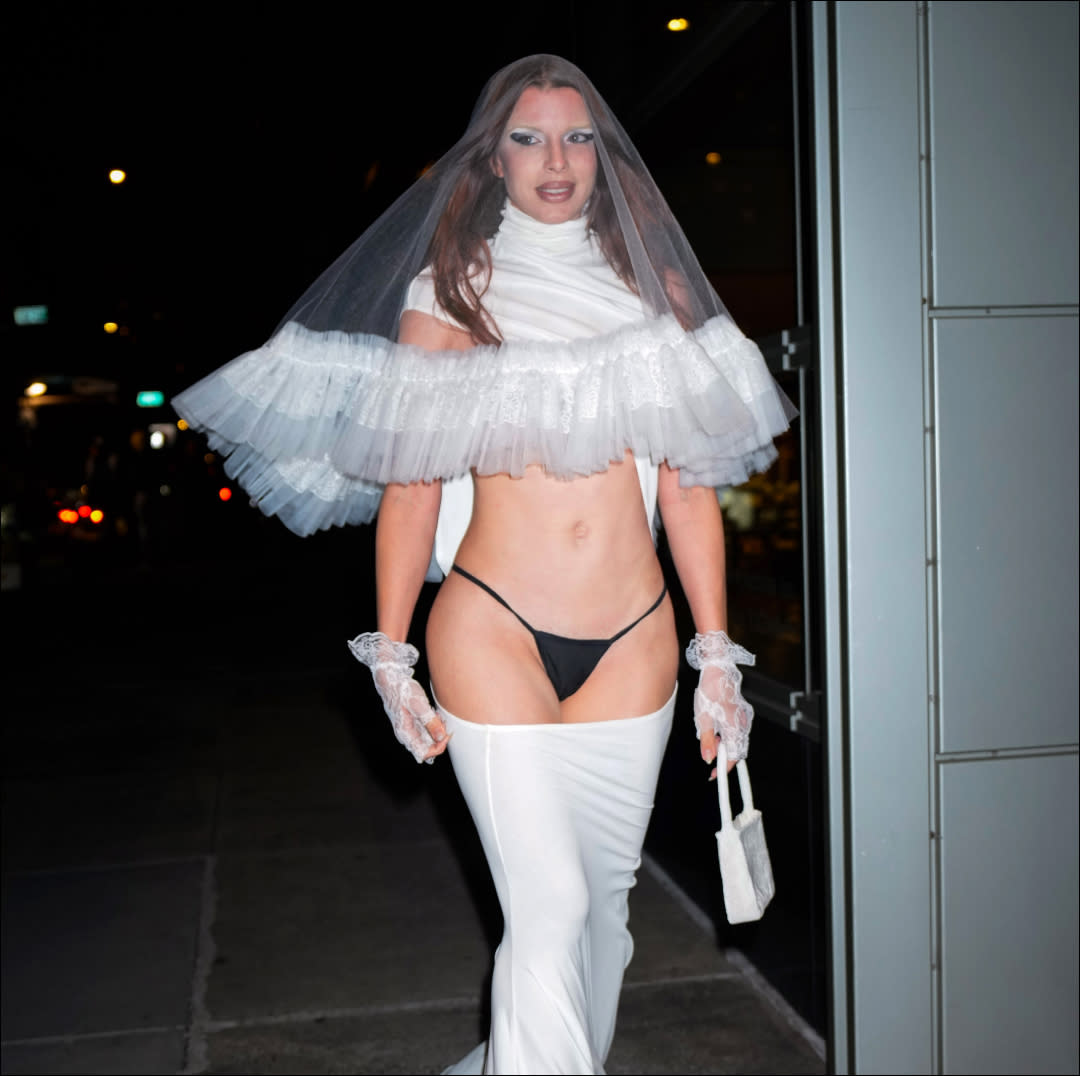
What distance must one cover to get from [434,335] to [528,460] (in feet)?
1.05

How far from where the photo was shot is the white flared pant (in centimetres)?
217

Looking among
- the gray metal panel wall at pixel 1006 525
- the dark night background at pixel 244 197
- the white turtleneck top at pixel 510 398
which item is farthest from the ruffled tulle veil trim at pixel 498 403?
the dark night background at pixel 244 197

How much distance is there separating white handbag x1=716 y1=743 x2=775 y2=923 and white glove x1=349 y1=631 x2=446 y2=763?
0.54 metres

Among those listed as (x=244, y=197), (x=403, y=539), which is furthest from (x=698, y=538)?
(x=244, y=197)

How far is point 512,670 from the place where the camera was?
2.20m

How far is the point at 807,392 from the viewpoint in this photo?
3.09 meters

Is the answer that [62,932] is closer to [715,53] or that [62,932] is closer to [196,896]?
[196,896]

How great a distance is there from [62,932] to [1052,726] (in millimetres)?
3613

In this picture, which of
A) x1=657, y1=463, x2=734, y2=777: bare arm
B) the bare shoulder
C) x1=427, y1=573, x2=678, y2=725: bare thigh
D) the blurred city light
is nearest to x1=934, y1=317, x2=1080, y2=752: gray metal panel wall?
x1=657, y1=463, x2=734, y2=777: bare arm

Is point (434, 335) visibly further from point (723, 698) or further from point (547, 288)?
point (723, 698)

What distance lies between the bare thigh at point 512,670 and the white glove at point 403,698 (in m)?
0.07

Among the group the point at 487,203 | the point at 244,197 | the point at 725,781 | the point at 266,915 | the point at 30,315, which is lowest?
the point at 266,915

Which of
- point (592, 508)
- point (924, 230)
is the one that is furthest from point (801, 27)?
point (592, 508)

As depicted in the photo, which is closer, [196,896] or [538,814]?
[538,814]
